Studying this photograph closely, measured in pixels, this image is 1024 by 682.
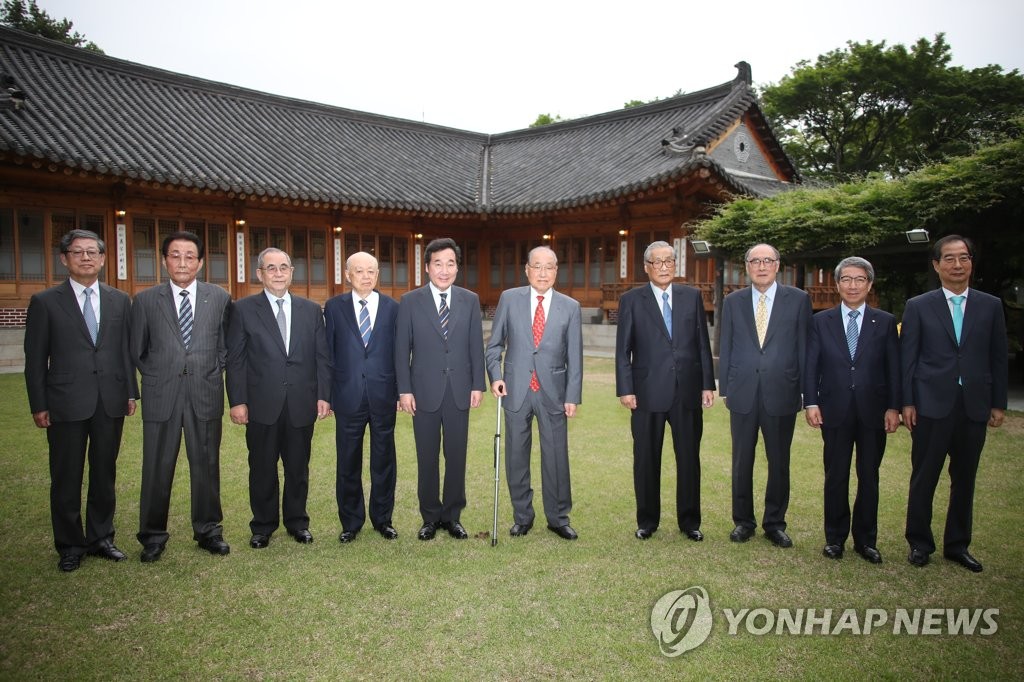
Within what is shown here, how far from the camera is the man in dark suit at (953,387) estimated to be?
13.1 feet

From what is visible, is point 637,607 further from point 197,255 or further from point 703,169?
point 703,169

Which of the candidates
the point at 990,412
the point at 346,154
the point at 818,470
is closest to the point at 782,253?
the point at 818,470

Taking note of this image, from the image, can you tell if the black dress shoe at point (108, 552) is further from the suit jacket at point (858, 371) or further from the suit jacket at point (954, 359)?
the suit jacket at point (954, 359)

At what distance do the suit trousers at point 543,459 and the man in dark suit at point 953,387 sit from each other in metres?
2.15

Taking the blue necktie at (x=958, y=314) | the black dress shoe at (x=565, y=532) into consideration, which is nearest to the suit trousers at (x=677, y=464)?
the black dress shoe at (x=565, y=532)

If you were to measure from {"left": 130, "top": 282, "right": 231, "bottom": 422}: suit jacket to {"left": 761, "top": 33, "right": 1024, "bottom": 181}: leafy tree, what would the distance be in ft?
87.5

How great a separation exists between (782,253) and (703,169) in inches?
154

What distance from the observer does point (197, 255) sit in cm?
426

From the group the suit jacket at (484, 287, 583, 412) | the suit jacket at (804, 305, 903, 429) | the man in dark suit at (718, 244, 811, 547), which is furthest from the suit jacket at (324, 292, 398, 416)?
the suit jacket at (804, 305, 903, 429)

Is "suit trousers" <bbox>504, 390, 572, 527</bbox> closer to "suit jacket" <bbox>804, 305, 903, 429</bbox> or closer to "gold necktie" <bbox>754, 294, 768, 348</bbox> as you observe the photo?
"gold necktie" <bbox>754, 294, 768, 348</bbox>

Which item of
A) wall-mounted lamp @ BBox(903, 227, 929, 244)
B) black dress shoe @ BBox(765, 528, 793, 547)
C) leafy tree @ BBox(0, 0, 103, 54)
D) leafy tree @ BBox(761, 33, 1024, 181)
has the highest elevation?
leafy tree @ BBox(0, 0, 103, 54)

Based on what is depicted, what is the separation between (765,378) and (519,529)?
1.92m

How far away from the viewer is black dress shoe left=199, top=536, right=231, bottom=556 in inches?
166

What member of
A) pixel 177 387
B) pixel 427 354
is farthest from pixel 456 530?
pixel 177 387
